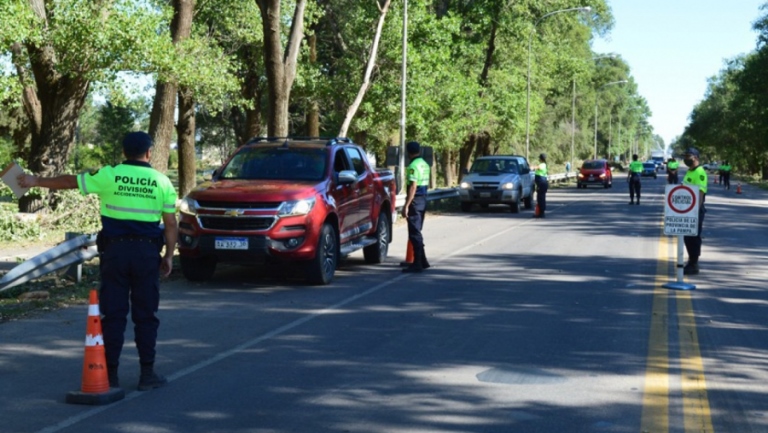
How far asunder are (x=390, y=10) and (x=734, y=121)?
6762cm

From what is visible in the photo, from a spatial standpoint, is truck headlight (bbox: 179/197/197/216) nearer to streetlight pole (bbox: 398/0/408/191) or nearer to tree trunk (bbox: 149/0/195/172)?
tree trunk (bbox: 149/0/195/172)

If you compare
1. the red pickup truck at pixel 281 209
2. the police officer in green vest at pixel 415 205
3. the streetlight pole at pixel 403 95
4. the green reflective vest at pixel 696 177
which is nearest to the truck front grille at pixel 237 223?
the red pickup truck at pixel 281 209

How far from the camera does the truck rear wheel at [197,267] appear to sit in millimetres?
13633

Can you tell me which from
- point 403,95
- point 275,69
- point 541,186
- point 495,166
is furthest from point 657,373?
point 495,166

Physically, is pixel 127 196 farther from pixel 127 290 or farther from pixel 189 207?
pixel 189 207

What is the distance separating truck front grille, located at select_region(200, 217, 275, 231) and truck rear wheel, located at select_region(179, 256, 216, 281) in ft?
2.54

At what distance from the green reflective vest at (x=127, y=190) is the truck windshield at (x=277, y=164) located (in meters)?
6.52

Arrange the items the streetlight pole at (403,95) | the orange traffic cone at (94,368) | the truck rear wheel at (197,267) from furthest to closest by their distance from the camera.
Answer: the streetlight pole at (403,95) < the truck rear wheel at (197,267) < the orange traffic cone at (94,368)

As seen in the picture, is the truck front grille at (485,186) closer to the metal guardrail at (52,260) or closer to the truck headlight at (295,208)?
the truck headlight at (295,208)

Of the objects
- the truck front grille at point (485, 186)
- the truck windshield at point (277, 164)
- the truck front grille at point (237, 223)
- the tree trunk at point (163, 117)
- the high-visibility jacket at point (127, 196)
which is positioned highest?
→ the tree trunk at point (163, 117)

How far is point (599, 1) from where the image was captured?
2135 inches

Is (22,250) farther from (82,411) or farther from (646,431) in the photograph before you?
(646,431)

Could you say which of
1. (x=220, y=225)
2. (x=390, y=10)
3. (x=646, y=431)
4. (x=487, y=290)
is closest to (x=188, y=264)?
(x=220, y=225)

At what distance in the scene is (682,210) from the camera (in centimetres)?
1392
